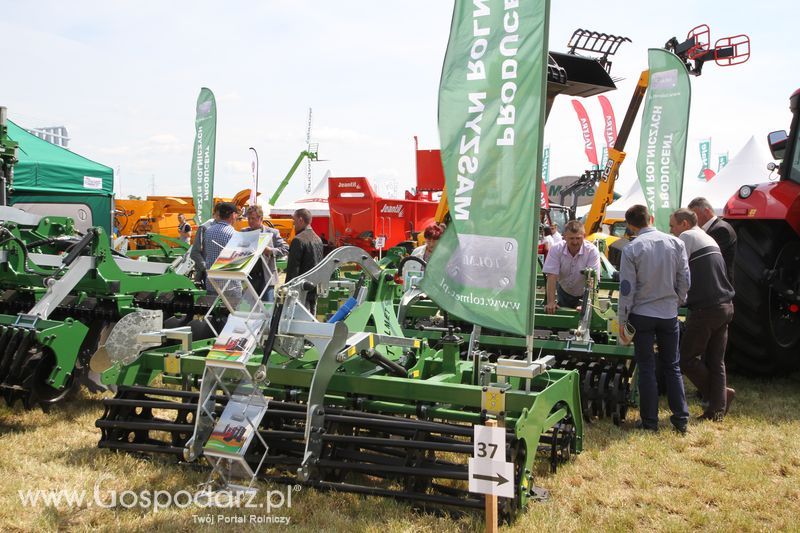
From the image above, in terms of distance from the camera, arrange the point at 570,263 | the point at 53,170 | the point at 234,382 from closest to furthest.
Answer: the point at 234,382 < the point at 570,263 < the point at 53,170

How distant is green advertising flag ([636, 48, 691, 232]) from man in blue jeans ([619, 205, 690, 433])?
11.1ft

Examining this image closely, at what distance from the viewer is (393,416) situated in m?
3.96

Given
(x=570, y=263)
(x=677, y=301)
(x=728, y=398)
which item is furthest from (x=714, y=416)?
(x=570, y=263)

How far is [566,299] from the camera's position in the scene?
22.2 feet

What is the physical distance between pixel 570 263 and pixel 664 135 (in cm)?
274

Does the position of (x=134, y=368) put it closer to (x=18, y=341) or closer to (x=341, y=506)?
(x=18, y=341)

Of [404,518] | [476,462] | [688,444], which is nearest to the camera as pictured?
[476,462]

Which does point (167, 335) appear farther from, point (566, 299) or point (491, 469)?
point (566, 299)

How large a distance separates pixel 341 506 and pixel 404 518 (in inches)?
14.6

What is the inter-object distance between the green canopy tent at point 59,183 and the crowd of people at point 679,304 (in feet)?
28.2

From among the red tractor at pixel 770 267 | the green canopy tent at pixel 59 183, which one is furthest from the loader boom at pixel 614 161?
the green canopy tent at pixel 59 183

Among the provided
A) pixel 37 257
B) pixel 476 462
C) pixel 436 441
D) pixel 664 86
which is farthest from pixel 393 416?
pixel 664 86

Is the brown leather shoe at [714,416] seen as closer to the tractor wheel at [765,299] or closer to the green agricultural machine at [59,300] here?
the tractor wheel at [765,299]

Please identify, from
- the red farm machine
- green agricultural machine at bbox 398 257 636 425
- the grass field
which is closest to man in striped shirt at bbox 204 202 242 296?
green agricultural machine at bbox 398 257 636 425
